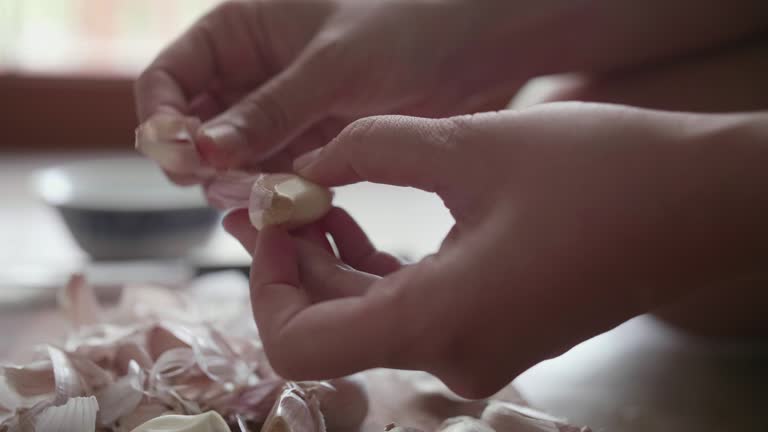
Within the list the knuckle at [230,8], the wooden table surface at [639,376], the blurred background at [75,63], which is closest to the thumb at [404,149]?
the wooden table surface at [639,376]

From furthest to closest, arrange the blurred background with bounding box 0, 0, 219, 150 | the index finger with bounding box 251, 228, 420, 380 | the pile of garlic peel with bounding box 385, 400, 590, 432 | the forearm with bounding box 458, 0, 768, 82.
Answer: the blurred background with bounding box 0, 0, 219, 150 → the forearm with bounding box 458, 0, 768, 82 → the pile of garlic peel with bounding box 385, 400, 590, 432 → the index finger with bounding box 251, 228, 420, 380

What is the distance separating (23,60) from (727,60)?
4.29ft

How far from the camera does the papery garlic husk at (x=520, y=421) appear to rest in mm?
460

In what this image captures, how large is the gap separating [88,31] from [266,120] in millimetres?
1339

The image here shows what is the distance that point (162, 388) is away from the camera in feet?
1.53

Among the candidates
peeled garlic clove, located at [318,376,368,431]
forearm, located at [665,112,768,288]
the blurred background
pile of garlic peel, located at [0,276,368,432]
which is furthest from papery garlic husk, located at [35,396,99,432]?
the blurred background

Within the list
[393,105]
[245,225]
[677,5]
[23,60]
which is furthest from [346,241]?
[23,60]

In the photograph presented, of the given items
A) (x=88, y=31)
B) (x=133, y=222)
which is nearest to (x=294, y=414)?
(x=133, y=222)

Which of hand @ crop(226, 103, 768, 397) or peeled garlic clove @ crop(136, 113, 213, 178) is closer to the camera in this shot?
hand @ crop(226, 103, 768, 397)

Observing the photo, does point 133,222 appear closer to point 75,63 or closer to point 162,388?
point 162,388

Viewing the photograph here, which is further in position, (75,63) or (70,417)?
(75,63)

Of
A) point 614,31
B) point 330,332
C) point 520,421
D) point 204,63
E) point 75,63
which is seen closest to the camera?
point 330,332

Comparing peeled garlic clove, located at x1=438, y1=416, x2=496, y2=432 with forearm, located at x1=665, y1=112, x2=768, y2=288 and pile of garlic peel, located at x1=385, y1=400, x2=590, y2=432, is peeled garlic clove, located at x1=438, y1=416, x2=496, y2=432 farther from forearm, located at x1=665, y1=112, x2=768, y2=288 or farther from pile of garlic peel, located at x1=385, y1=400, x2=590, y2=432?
forearm, located at x1=665, y1=112, x2=768, y2=288

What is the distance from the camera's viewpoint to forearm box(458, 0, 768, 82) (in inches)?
28.2
